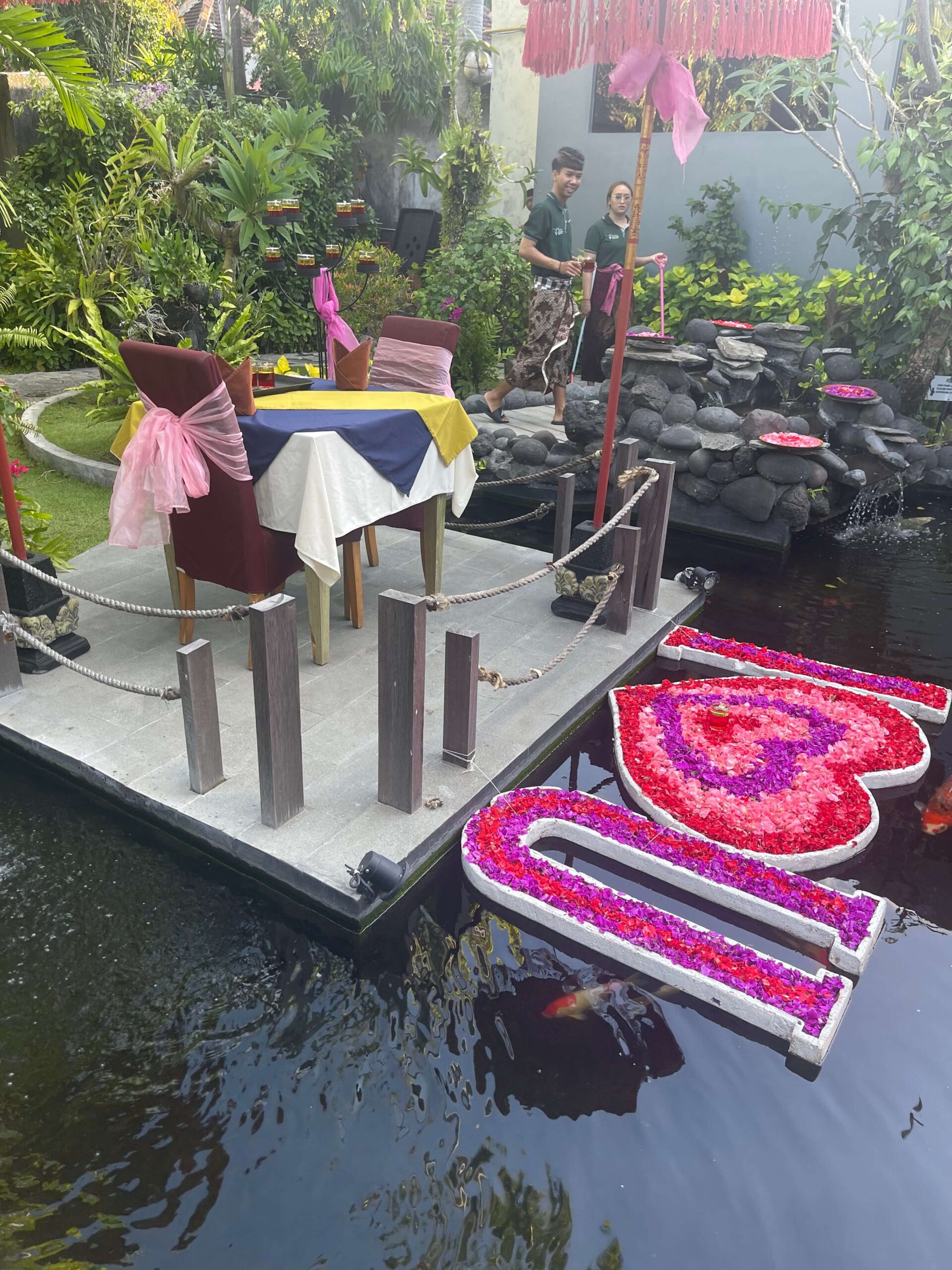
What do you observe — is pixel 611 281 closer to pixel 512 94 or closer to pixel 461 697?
pixel 461 697

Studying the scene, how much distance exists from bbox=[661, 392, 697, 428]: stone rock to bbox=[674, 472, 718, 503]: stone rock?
0.53m

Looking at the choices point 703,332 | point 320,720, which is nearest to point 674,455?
point 703,332

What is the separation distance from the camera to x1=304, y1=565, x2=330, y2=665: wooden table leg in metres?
3.98

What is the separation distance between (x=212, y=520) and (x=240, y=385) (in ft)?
1.90

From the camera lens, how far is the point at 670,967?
2.63 metres

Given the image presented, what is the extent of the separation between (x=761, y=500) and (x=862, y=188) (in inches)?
218

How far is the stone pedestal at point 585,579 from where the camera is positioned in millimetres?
4512

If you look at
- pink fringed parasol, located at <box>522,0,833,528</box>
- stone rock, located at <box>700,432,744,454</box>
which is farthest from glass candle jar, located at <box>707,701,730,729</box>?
stone rock, located at <box>700,432,744,454</box>

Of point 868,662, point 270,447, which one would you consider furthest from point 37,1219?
point 868,662

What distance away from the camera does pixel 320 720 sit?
12.1 ft

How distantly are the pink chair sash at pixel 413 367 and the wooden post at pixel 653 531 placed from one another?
3.87ft

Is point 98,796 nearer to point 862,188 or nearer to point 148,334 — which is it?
point 148,334

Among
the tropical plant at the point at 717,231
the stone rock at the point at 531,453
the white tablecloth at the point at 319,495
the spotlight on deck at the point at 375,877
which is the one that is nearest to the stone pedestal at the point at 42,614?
the white tablecloth at the point at 319,495

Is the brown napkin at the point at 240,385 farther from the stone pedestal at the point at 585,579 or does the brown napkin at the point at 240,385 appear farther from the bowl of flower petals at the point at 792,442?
the bowl of flower petals at the point at 792,442
